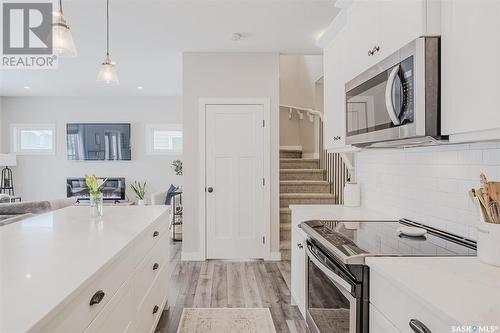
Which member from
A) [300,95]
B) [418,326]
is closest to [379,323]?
[418,326]

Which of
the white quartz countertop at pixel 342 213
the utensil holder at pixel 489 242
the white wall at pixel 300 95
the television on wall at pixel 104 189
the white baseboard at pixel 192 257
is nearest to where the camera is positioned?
the utensil holder at pixel 489 242

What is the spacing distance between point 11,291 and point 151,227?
50.1 inches

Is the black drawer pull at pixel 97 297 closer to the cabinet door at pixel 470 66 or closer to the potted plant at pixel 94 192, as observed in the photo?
the potted plant at pixel 94 192

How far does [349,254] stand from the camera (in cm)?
136

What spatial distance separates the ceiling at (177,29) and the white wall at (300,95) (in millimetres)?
2195

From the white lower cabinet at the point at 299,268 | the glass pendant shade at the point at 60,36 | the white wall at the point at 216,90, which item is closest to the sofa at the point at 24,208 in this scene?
the white wall at the point at 216,90

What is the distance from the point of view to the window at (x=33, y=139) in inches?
304

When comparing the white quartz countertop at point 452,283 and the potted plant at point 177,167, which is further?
the potted plant at point 177,167

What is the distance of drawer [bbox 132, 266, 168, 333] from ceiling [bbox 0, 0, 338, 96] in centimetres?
240

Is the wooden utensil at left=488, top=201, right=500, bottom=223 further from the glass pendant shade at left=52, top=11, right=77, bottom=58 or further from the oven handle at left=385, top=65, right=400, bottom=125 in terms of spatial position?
the glass pendant shade at left=52, top=11, right=77, bottom=58

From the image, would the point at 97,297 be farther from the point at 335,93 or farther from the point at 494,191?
the point at 335,93

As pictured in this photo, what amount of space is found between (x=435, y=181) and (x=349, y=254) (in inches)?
32.4

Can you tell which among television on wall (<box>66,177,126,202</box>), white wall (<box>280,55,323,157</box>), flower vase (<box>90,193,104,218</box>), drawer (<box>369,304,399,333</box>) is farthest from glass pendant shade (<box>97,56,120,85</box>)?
television on wall (<box>66,177,126,202</box>)

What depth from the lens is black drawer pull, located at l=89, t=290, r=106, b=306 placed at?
1218 mm
